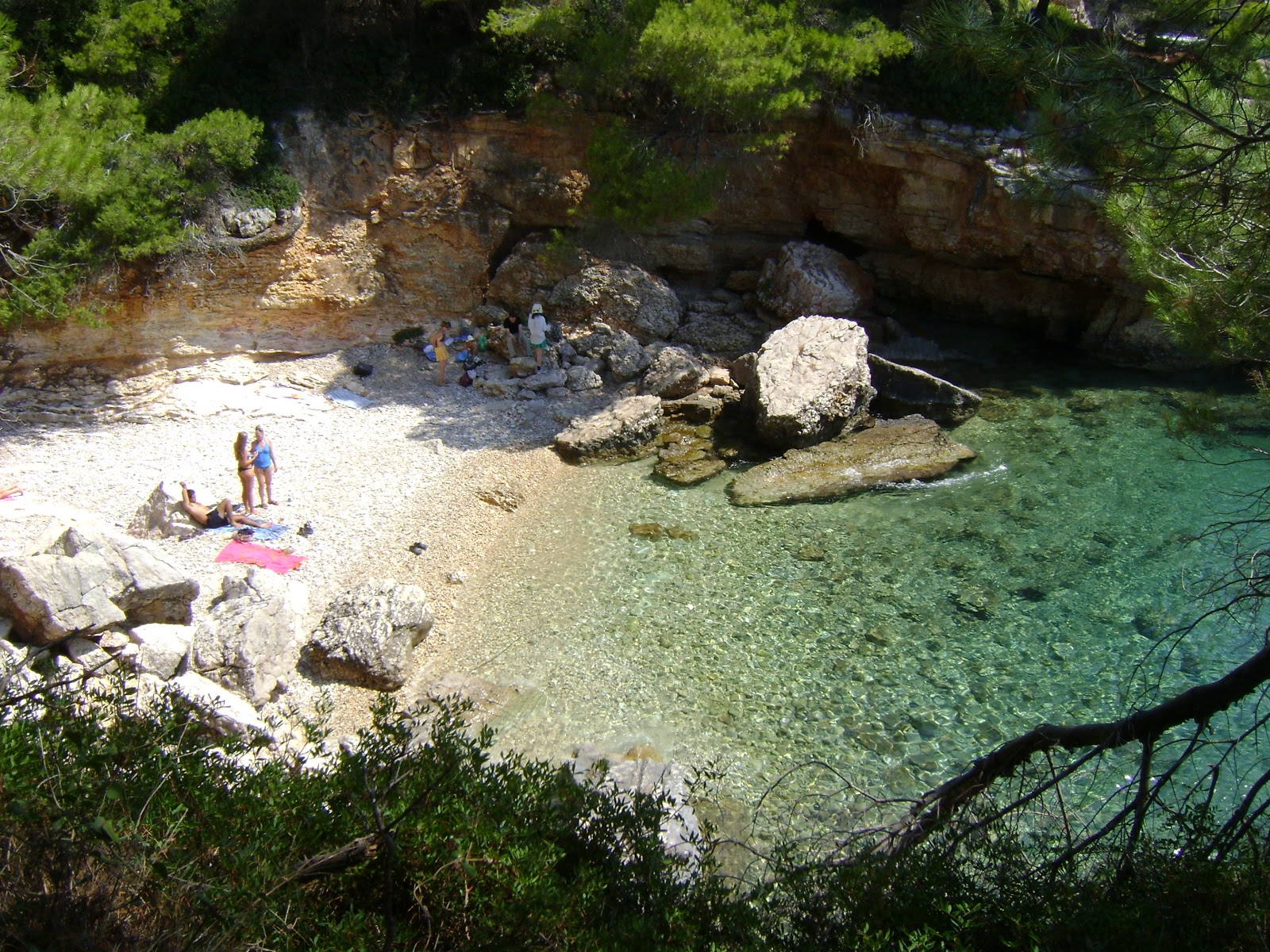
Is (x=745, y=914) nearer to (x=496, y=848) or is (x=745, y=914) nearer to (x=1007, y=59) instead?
(x=496, y=848)

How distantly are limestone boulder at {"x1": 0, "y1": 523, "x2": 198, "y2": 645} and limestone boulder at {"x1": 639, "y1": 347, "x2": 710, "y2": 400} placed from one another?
9207 mm

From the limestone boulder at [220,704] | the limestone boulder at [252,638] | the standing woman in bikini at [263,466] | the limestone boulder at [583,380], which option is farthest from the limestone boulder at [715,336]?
the limestone boulder at [220,704]

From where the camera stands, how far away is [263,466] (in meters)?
11.7

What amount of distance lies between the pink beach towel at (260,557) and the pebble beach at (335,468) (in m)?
0.15

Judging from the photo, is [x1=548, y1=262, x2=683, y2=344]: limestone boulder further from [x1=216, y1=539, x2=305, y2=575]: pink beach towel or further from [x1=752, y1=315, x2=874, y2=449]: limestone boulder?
[x1=216, y1=539, x2=305, y2=575]: pink beach towel

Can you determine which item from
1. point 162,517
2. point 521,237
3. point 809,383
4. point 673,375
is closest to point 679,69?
point 521,237

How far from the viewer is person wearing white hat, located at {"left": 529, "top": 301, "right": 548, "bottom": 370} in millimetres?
16266

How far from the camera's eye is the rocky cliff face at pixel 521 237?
594 inches

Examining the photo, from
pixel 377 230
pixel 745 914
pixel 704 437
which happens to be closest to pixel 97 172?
pixel 377 230

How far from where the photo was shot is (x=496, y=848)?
4000 millimetres

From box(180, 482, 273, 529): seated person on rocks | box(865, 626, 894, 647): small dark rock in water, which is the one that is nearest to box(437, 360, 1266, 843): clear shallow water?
box(865, 626, 894, 647): small dark rock in water

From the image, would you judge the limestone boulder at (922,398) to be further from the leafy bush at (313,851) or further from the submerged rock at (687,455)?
the leafy bush at (313,851)

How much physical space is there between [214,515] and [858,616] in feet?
27.7

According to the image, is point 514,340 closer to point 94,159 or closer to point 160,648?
point 94,159
